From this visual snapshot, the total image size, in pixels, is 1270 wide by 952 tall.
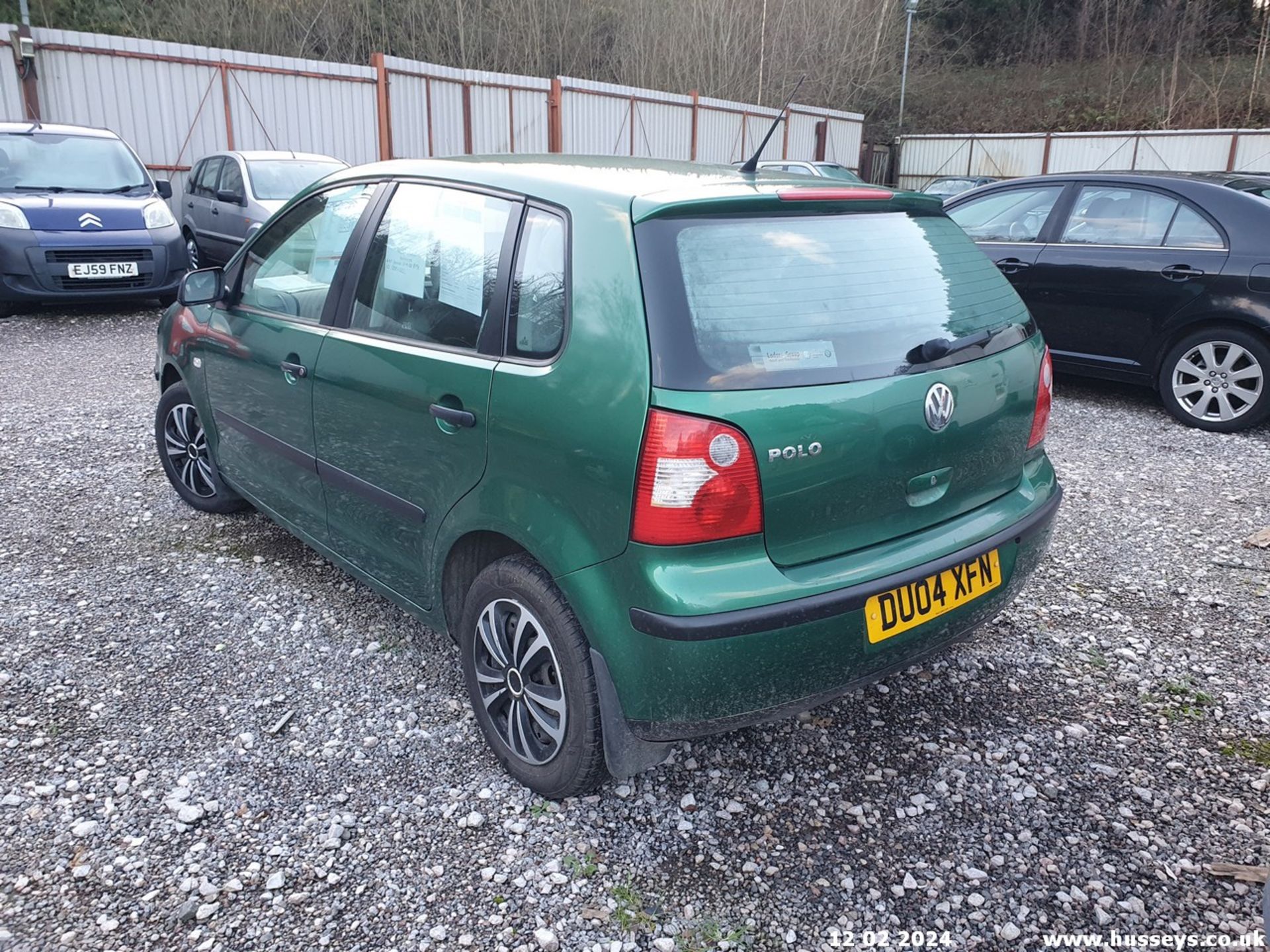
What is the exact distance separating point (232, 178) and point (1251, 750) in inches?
459

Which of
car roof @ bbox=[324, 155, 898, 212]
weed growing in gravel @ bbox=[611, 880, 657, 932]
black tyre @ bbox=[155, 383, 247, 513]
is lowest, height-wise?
weed growing in gravel @ bbox=[611, 880, 657, 932]

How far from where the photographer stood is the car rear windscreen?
84.4 inches

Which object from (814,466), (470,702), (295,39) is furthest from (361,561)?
(295,39)

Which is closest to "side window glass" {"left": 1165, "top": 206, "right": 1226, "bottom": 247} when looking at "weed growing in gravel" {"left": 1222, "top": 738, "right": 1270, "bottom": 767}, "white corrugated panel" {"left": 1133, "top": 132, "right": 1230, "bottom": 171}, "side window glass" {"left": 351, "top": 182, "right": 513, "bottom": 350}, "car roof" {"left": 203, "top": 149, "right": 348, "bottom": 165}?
"weed growing in gravel" {"left": 1222, "top": 738, "right": 1270, "bottom": 767}

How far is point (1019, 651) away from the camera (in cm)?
336

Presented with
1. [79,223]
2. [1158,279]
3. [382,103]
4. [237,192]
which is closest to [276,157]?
[237,192]

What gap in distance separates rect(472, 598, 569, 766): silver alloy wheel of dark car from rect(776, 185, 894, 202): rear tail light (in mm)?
1282

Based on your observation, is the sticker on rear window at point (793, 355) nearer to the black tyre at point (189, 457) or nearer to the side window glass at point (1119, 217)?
the black tyre at point (189, 457)

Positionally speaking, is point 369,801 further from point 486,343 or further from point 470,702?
point 486,343

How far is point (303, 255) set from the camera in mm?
3426

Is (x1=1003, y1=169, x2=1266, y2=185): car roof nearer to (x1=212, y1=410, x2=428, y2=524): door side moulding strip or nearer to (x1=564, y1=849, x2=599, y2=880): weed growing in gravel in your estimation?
(x1=212, y1=410, x2=428, y2=524): door side moulding strip

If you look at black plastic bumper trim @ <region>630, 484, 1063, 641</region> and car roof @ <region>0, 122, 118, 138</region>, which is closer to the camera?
black plastic bumper trim @ <region>630, 484, 1063, 641</region>

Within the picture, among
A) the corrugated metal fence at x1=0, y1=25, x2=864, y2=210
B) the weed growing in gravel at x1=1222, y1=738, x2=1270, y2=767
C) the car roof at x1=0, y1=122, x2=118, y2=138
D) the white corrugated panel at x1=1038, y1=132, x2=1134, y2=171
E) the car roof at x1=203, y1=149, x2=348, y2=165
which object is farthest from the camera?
the white corrugated panel at x1=1038, y1=132, x2=1134, y2=171

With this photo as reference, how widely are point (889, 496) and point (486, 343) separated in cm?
112
